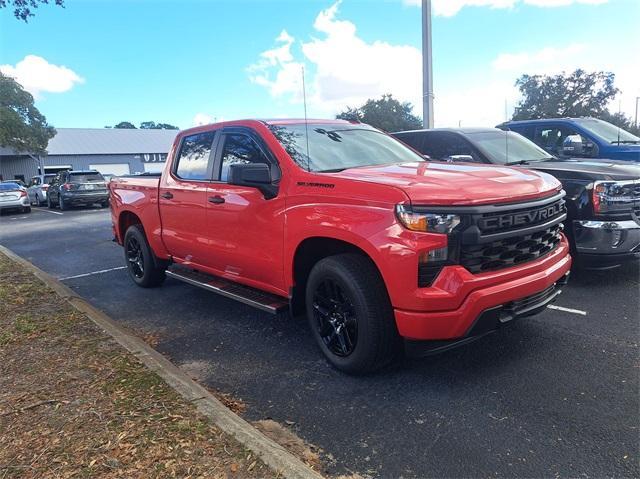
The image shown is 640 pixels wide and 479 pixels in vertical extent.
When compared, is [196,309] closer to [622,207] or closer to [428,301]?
[428,301]

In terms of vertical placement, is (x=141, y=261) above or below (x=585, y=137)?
below

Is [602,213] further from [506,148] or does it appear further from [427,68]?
[427,68]

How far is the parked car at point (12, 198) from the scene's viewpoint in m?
21.1

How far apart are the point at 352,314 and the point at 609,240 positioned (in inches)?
129

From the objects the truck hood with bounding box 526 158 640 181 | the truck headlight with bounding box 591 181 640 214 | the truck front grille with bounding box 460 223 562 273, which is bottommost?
the truck front grille with bounding box 460 223 562 273

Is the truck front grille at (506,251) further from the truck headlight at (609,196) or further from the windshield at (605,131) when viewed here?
the windshield at (605,131)

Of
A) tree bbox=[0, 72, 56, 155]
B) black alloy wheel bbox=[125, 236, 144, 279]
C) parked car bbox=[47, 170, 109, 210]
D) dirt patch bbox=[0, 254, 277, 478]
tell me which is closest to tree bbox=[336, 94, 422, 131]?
parked car bbox=[47, 170, 109, 210]

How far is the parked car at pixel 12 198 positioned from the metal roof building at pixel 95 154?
2114 cm

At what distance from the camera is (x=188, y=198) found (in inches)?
205

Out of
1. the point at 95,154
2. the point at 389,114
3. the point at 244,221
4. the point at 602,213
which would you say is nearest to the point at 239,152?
the point at 244,221

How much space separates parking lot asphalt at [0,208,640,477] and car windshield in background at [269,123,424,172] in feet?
5.32

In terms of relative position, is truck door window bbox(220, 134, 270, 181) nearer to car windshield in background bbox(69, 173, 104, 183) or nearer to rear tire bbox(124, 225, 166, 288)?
rear tire bbox(124, 225, 166, 288)

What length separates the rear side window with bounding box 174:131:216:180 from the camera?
5.14m

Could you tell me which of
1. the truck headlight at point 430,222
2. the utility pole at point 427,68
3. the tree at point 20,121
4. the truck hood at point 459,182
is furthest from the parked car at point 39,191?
the truck headlight at point 430,222
